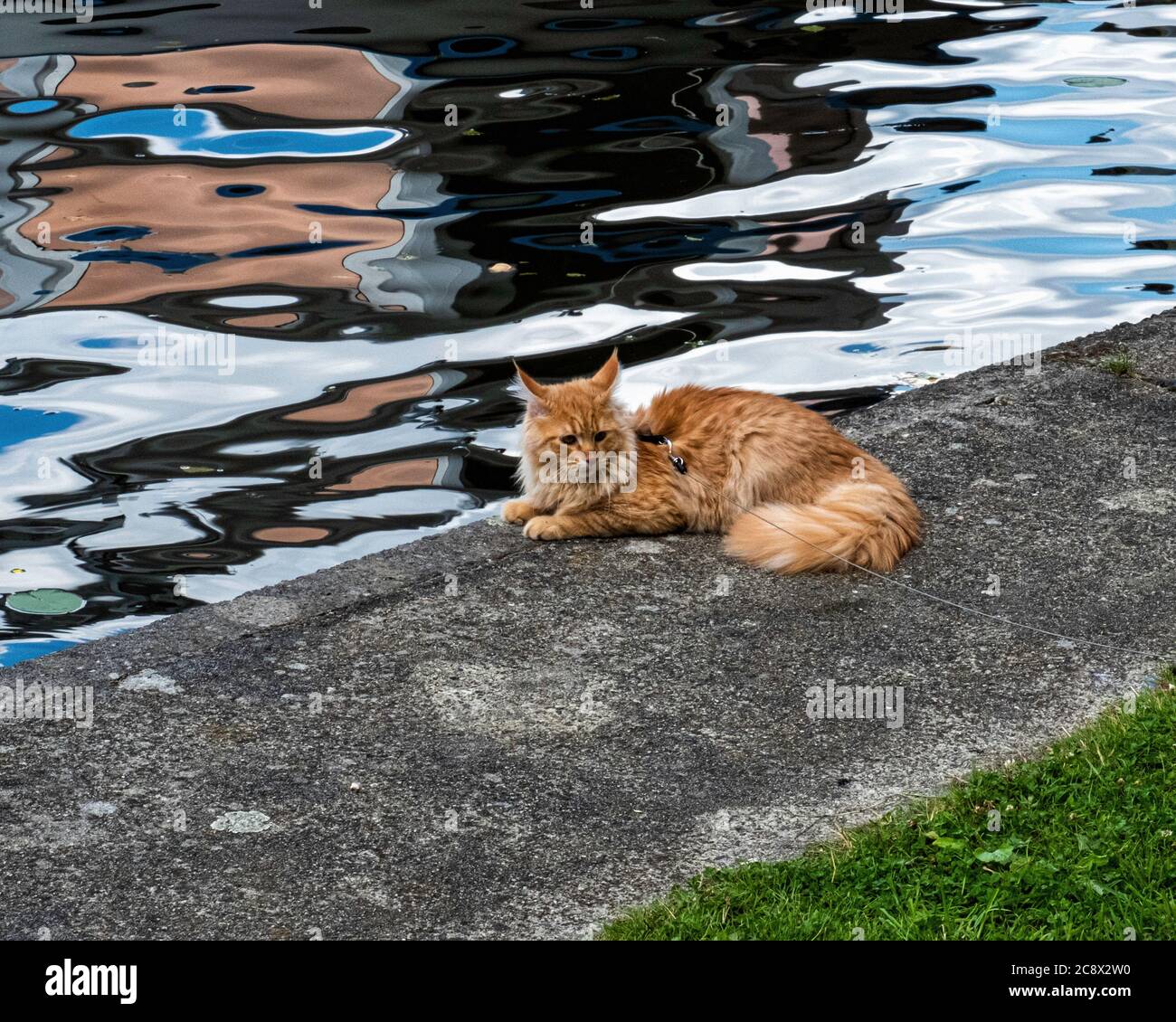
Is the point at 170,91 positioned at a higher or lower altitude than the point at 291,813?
higher

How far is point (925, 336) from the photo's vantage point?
8023 millimetres

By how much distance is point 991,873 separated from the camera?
3.41 m

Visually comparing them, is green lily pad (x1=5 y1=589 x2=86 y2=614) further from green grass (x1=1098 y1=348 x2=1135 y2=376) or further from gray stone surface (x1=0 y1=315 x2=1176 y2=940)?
green grass (x1=1098 y1=348 x2=1135 y2=376)

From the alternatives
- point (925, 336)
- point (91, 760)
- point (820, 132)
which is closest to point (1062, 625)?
point (91, 760)

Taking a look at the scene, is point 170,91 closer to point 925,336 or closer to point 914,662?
point 925,336

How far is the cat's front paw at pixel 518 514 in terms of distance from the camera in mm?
5508

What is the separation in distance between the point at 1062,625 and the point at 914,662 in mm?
533

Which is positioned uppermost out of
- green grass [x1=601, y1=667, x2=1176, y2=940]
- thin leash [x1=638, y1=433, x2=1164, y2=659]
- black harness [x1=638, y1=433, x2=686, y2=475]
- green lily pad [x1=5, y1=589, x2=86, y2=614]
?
black harness [x1=638, y1=433, x2=686, y2=475]

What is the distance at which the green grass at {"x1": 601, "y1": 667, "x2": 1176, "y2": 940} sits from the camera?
323 centimetres

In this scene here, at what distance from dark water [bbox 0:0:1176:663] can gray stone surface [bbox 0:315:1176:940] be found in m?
1.47

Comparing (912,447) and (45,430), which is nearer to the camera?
(912,447)

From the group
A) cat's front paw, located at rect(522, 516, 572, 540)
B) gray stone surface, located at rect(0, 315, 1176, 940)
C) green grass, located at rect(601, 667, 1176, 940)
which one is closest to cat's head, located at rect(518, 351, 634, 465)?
cat's front paw, located at rect(522, 516, 572, 540)

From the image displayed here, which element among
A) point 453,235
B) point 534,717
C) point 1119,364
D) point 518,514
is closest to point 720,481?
point 518,514

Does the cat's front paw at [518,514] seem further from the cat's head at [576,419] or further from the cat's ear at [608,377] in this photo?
the cat's ear at [608,377]
